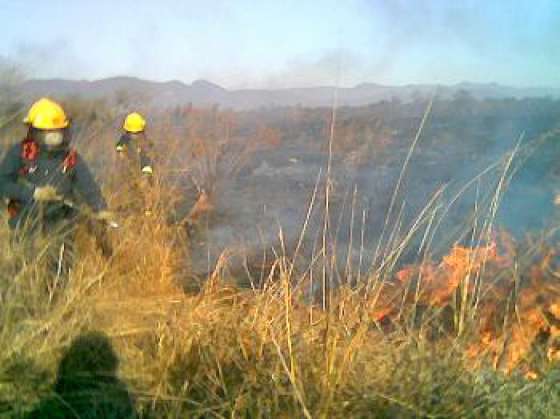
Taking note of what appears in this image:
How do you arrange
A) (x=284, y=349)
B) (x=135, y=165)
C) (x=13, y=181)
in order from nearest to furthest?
1. (x=284, y=349)
2. (x=13, y=181)
3. (x=135, y=165)

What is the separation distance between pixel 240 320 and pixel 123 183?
163 inches

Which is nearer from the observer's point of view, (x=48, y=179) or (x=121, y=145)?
(x=48, y=179)

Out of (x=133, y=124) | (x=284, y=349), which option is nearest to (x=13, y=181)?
(x=284, y=349)

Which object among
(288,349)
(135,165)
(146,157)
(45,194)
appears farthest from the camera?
(146,157)

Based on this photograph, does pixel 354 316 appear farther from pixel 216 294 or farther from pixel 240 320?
pixel 216 294

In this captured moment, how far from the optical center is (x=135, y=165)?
7.25 meters

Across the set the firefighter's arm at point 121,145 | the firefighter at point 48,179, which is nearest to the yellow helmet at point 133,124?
the firefighter's arm at point 121,145

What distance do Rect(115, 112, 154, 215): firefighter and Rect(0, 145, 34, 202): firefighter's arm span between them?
1.39m

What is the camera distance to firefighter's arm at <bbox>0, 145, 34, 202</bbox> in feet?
15.5

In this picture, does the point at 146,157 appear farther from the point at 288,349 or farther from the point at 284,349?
the point at 288,349

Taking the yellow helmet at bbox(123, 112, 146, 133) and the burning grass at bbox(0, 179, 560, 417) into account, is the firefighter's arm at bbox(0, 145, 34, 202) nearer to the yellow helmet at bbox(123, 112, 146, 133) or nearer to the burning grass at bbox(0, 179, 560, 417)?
the burning grass at bbox(0, 179, 560, 417)

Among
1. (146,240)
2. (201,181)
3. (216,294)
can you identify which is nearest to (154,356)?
(216,294)

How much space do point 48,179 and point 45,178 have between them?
3cm

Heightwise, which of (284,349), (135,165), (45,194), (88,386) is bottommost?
(88,386)
